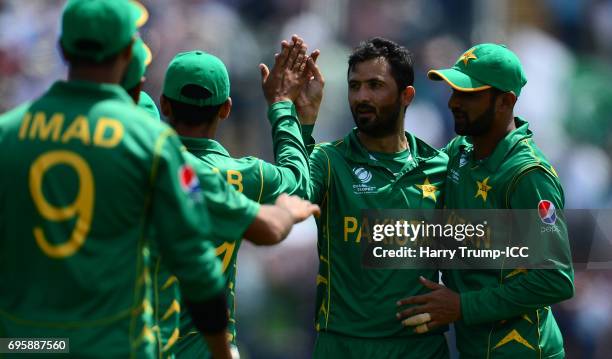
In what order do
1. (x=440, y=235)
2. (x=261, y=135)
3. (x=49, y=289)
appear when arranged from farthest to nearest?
1. (x=261, y=135)
2. (x=440, y=235)
3. (x=49, y=289)

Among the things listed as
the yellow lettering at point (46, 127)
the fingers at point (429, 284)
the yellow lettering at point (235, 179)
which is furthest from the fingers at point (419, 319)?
the yellow lettering at point (46, 127)

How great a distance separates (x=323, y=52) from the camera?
8766 millimetres

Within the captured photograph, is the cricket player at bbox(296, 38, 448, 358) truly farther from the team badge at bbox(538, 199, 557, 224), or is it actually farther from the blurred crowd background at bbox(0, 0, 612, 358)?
the blurred crowd background at bbox(0, 0, 612, 358)

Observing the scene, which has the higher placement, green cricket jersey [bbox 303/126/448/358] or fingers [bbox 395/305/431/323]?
green cricket jersey [bbox 303/126/448/358]

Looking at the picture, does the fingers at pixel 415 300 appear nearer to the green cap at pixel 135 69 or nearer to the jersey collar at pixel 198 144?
the jersey collar at pixel 198 144

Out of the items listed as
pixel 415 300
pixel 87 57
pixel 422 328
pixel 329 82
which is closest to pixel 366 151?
pixel 415 300

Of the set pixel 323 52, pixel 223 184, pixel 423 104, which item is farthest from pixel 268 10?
pixel 223 184

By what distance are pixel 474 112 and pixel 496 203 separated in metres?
0.51

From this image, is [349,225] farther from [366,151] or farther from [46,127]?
[46,127]

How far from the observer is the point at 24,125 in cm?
309

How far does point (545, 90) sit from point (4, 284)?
22.5 feet

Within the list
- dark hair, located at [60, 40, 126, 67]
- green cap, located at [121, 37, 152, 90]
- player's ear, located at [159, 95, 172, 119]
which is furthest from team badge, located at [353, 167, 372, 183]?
dark hair, located at [60, 40, 126, 67]

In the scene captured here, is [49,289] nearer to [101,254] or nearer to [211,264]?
[101,254]

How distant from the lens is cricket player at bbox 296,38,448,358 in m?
4.94
